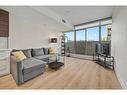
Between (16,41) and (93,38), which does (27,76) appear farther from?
(93,38)

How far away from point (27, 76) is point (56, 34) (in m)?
5.27

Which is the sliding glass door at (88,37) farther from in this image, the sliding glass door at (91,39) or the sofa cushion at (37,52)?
the sofa cushion at (37,52)

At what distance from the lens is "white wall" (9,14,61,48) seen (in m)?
4.32

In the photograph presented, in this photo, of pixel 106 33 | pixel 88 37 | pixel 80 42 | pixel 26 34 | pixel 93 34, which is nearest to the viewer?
pixel 26 34

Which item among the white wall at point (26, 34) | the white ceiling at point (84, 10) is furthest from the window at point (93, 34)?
the white wall at point (26, 34)

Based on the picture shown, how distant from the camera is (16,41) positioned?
4.54 m

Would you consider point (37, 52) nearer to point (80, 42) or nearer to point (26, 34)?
point (26, 34)

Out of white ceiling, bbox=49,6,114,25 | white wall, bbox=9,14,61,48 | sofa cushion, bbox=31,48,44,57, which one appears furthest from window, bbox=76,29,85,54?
sofa cushion, bbox=31,48,44,57

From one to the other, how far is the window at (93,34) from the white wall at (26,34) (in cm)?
268

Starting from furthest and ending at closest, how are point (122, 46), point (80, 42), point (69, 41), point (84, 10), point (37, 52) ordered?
point (69, 41) → point (80, 42) → point (37, 52) → point (84, 10) → point (122, 46)

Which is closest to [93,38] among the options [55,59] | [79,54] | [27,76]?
[79,54]

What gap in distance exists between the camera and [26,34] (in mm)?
5188

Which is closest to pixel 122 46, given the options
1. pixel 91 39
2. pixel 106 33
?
pixel 106 33

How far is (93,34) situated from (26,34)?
407cm
